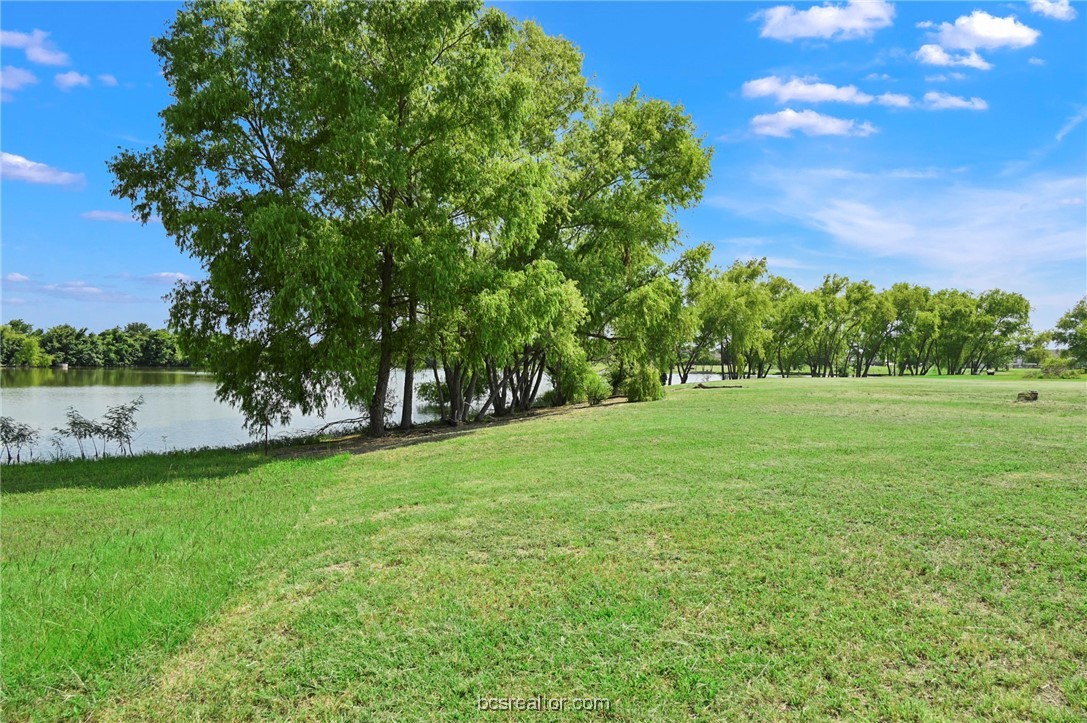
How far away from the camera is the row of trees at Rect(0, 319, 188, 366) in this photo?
63.3 m

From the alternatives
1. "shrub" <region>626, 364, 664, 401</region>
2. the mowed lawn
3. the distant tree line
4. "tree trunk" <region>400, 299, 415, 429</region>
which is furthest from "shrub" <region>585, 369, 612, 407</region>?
the mowed lawn

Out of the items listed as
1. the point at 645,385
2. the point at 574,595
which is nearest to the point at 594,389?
the point at 645,385

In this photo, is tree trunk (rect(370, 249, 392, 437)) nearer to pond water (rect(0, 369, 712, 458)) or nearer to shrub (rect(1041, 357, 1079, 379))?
pond water (rect(0, 369, 712, 458))

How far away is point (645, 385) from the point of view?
75.8ft

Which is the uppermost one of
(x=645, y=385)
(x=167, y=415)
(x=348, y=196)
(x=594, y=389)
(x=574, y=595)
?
(x=348, y=196)

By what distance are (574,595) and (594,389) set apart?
1961 centimetres

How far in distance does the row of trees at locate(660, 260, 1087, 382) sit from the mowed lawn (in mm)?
38508

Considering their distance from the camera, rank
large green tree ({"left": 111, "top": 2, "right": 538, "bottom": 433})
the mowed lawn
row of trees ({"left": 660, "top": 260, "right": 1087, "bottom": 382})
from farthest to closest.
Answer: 1. row of trees ({"left": 660, "top": 260, "right": 1087, "bottom": 382})
2. large green tree ({"left": 111, "top": 2, "right": 538, "bottom": 433})
3. the mowed lawn

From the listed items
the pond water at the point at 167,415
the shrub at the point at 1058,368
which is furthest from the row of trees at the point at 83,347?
the shrub at the point at 1058,368

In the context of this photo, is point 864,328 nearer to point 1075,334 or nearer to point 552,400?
point 1075,334

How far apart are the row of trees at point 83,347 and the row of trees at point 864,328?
2352 inches

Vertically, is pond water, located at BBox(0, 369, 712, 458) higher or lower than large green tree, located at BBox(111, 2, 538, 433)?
lower

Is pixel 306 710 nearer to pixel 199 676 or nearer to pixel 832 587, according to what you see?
pixel 199 676

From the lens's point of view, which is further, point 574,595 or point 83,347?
point 83,347
